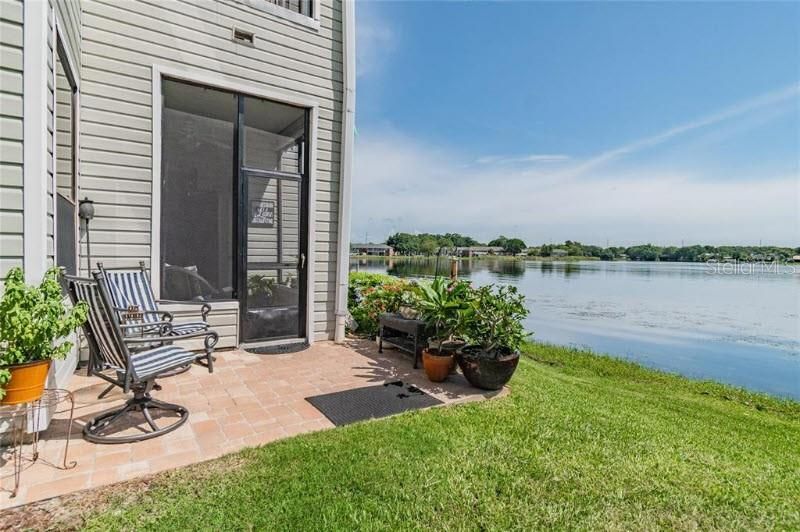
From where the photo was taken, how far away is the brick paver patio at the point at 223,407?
2.09m

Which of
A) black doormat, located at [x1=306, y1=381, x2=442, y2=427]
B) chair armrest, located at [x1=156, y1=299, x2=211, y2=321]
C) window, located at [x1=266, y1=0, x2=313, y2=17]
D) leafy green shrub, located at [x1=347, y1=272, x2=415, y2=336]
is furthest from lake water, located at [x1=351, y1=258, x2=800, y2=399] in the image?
window, located at [x1=266, y1=0, x2=313, y2=17]

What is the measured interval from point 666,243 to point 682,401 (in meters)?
48.6

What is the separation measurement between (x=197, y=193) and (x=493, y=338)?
11.8 ft

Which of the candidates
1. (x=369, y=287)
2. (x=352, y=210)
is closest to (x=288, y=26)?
(x=352, y=210)

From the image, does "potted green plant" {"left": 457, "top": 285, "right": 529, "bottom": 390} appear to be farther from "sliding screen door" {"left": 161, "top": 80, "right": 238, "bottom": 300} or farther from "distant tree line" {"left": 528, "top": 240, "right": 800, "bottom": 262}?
"distant tree line" {"left": 528, "top": 240, "right": 800, "bottom": 262}

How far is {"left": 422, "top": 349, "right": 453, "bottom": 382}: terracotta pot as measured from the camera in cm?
376

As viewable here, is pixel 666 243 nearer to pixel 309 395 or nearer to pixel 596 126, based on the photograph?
pixel 596 126

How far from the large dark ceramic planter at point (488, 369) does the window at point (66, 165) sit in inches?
135

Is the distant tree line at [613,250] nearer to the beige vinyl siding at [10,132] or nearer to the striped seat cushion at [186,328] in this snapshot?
the striped seat cushion at [186,328]

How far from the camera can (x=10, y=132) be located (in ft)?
7.27

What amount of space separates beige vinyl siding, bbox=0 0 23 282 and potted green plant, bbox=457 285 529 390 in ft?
11.0

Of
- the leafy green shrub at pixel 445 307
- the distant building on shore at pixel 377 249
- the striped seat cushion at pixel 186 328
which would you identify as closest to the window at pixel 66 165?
the striped seat cushion at pixel 186 328

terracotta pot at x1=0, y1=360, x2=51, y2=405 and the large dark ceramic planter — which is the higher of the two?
terracotta pot at x1=0, y1=360, x2=51, y2=405

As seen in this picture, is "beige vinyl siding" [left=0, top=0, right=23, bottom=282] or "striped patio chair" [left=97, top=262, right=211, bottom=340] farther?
"striped patio chair" [left=97, top=262, right=211, bottom=340]
